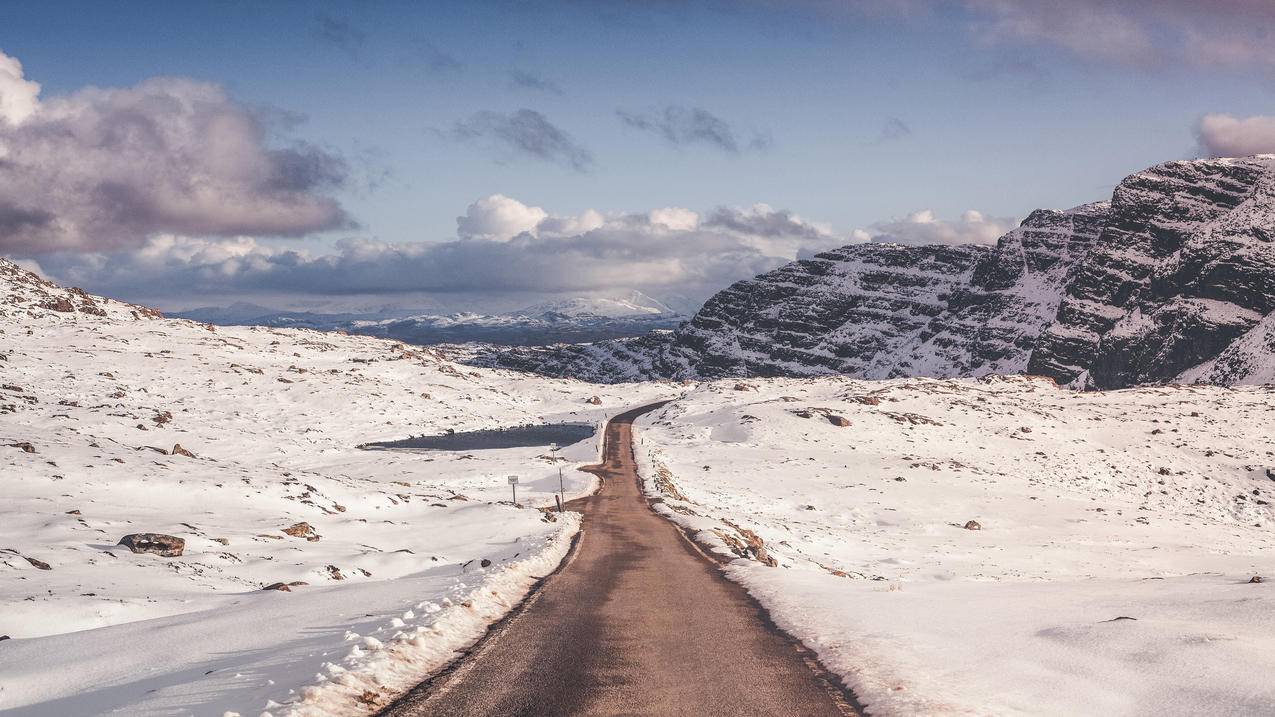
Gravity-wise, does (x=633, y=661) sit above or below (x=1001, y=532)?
above

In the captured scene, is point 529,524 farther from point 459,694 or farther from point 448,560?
point 459,694

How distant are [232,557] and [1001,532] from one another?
37479mm

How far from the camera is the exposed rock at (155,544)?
1739 cm

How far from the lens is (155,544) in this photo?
17.6 m

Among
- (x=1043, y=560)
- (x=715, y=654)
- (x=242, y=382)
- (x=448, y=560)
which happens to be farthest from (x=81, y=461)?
(x=242, y=382)

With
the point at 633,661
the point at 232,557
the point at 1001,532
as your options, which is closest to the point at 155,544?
the point at 232,557

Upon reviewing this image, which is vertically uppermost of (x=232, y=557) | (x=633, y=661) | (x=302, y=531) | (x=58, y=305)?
(x=58, y=305)

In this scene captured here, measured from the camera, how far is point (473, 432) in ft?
279

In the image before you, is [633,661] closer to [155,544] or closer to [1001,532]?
[155,544]

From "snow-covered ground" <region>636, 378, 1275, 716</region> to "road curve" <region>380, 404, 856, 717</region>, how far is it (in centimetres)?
85

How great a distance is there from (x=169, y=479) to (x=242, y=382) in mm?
61100

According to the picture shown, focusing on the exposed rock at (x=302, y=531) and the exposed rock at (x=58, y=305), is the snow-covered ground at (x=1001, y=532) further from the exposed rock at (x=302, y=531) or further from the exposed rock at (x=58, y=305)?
the exposed rock at (x=58, y=305)

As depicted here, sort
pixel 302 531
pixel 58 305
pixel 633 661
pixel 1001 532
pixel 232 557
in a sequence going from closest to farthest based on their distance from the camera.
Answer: pixel 633 661 → pixel 232 557 → pixel 302 531 → pixel 1001 532 → pixel 58 305

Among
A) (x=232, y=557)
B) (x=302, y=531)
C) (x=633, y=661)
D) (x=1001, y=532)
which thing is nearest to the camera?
(x=633, y=661)
